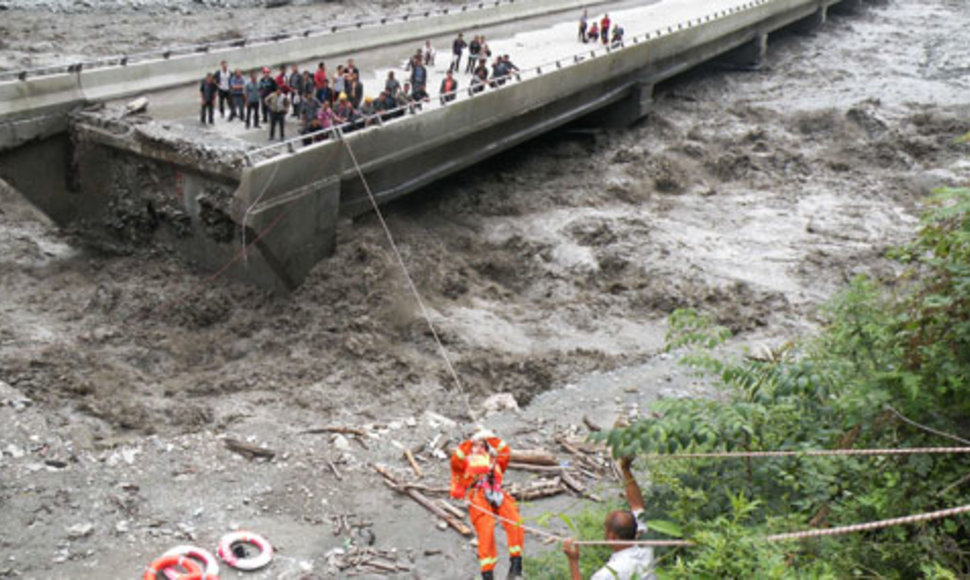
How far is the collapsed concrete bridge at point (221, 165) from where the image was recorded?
51.3ft

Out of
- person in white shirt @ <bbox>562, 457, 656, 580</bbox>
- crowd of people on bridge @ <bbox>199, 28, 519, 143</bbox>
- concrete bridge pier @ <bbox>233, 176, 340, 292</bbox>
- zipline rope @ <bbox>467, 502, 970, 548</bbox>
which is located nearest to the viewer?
zipline rope @ <bbox>467, 502, 970, 548</bbox>

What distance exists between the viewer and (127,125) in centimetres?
1695

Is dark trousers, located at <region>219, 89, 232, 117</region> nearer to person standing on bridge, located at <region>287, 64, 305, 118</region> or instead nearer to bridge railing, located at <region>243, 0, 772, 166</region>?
person standing on bridge, located at <region>287, 64, 305, 118</region>

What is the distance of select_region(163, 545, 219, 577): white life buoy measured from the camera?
28.3 feet

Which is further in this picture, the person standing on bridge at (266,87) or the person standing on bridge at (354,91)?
the person standing on bridge at (354,91)

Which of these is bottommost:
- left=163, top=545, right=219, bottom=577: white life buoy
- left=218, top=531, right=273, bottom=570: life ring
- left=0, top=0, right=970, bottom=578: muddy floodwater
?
left=0, top=0, right=970, bottom=578: muddy floodwater

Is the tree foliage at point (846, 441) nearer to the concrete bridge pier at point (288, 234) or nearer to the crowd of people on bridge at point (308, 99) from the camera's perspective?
the concrete bridge pier at point (288, 234)

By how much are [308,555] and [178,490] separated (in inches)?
77.5

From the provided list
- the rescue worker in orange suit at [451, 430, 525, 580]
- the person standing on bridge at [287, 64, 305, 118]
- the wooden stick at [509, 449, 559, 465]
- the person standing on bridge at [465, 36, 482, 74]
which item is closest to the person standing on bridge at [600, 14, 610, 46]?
the person standing on bridge at [465, 36, 482, 74]

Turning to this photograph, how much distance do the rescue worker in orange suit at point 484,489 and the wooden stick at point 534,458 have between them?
2.74 metres

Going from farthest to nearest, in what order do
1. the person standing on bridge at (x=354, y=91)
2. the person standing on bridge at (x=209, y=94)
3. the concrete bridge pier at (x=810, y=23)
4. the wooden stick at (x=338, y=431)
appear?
1. the concrete bridge pier at (x=810, y=23)
2. the person standing on bridge at (x=354, y=91)
3. the person standing on bridge at (x=209, y=94)
4. the wooden stick at (x=338, y=431)

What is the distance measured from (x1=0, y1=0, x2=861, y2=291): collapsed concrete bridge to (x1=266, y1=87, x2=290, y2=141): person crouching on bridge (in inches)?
37.4

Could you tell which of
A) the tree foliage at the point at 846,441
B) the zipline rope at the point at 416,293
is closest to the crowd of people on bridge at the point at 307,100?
the zipline rope at the point at 416,293

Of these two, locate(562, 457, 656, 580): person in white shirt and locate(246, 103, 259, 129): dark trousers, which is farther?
locate(246, 103, 259, 129): dark trousers
